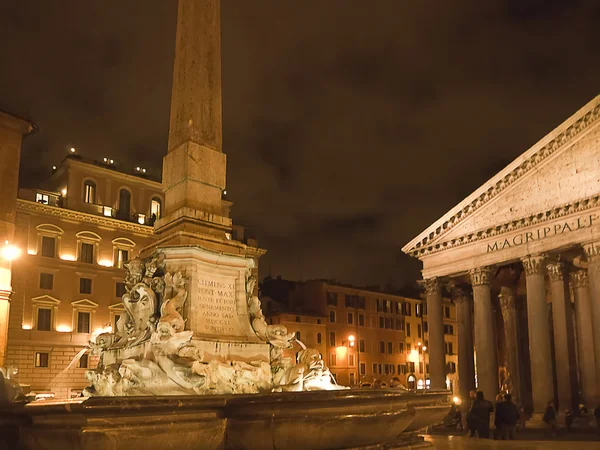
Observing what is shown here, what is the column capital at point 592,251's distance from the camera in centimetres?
2522

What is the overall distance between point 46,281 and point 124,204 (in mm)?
7281

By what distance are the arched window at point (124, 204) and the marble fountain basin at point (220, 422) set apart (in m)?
34.7

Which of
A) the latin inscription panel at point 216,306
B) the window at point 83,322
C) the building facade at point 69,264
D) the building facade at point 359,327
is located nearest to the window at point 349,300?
the building facade at point 359,327

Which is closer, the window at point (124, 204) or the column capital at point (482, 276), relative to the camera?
the column capital at point (482, 276)

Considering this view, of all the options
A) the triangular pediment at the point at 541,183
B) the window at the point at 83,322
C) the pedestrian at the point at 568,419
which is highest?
the triangular pediment at the point at 541,183

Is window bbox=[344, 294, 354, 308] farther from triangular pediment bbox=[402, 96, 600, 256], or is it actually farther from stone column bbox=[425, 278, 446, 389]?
triangular pediment bbox=[402, 96, 600, 256]

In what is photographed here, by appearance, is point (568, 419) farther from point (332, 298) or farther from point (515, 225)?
point (332, 298)

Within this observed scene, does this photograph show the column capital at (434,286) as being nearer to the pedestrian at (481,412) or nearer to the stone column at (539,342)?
the stone column at (539,342)

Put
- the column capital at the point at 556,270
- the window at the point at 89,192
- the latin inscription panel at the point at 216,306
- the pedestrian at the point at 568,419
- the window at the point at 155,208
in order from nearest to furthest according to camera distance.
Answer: the latin inscription panel at the point at 216,306
the pedestrian at the point at 568,419
the column capital at the point at 556,270
the window at the point at 89,192
the window at the point at 155,208

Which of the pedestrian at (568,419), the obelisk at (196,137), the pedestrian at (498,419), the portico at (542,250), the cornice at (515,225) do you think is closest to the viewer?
the obelisk at (196,137)

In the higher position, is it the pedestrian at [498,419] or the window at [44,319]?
the window at [44,319]

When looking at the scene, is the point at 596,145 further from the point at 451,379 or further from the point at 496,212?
the point at 451,379

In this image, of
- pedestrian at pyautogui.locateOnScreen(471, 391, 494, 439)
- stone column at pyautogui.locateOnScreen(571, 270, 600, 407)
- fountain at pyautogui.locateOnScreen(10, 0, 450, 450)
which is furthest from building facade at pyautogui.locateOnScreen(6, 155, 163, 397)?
fountain at pyautogui.locateOnScreen(10, 0, 450, 450)

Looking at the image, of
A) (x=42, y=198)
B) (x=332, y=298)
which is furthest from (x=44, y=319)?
(x=332, y=298)
